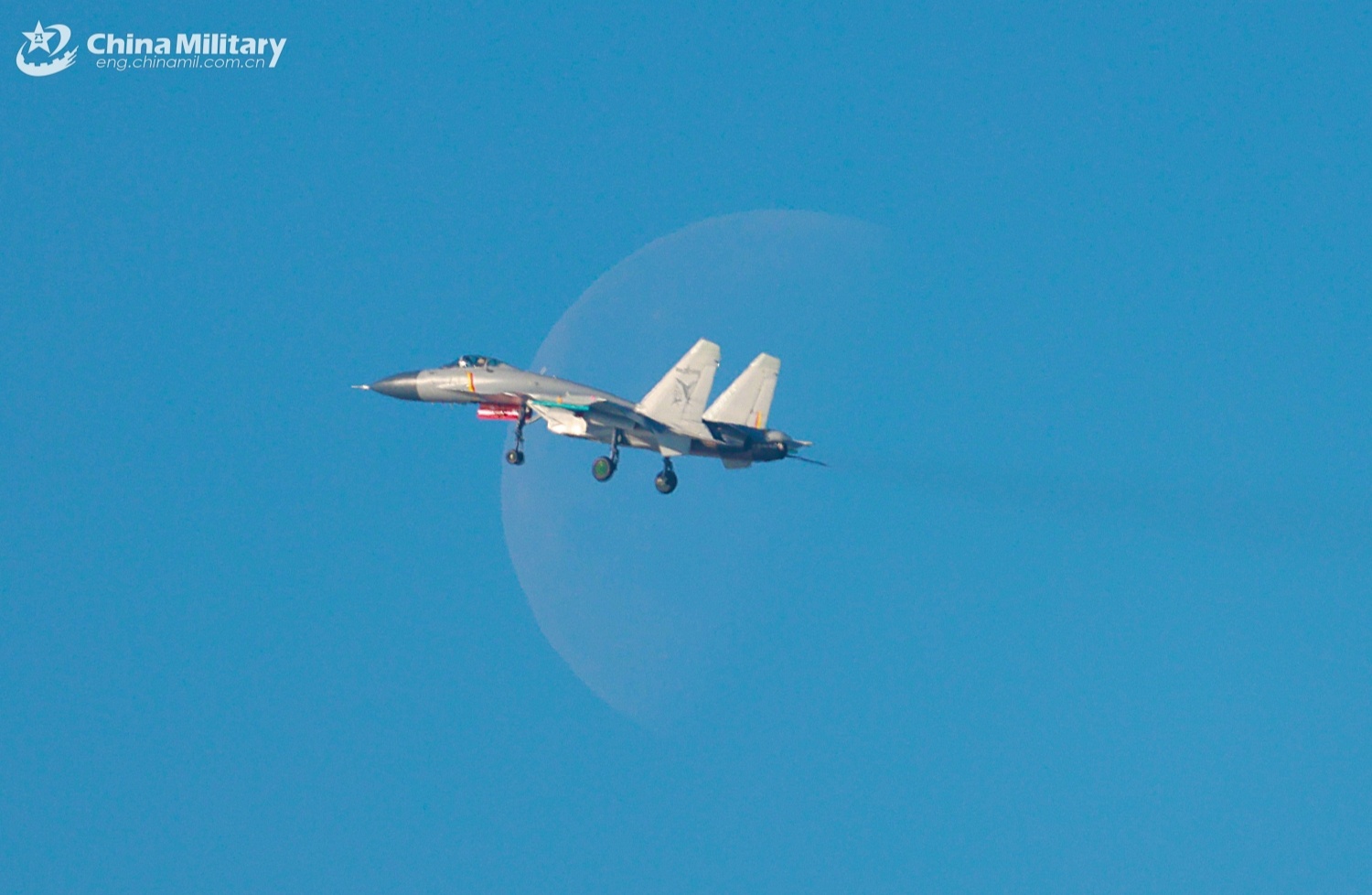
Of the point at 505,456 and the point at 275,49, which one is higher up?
the point at 275,49

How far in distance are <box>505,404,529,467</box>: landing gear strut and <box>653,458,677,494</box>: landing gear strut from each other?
20.7 ft

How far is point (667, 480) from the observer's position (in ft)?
218

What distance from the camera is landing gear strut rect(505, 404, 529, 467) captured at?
232 feet

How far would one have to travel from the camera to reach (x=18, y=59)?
329 feet

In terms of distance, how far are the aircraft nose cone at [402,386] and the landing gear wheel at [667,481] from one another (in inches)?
466

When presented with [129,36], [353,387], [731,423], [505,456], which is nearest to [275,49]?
[129,36]

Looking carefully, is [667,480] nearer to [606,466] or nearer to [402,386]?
[606,466]

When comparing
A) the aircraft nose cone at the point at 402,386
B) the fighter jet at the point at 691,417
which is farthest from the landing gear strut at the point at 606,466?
the aircraft nose cone at the point at 402,386

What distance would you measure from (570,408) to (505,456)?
11.9ft

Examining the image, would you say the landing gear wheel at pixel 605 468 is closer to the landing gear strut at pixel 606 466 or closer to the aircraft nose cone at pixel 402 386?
the landing gear strut at pixel 606 466

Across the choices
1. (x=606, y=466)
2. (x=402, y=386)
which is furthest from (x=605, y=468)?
(x=402, y=386)

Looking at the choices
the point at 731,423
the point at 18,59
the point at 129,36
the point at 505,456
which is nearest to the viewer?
the point at 731,423

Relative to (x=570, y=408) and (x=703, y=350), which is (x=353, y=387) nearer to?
(x=570, y=408)

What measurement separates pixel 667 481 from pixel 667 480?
3 centimetres
